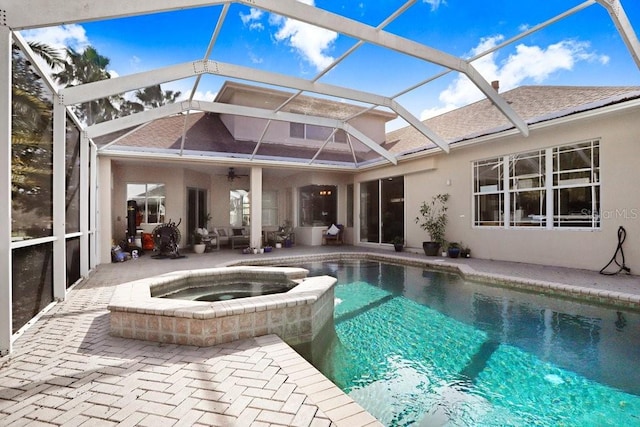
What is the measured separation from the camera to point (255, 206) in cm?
1230

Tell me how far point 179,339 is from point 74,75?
22075 mm

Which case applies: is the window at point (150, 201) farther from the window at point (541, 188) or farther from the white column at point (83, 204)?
the window at point (541, 188)

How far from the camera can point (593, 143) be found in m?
7.71

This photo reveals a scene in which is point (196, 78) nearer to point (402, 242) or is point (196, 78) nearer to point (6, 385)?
point (6, 385)

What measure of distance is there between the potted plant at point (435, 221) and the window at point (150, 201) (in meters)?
9.72

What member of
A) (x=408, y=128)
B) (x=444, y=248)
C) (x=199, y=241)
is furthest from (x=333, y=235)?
(x=408, y=128)

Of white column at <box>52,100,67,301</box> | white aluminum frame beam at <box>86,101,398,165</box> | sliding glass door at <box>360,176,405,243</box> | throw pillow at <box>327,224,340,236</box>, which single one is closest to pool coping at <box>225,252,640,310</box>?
sliding glass door at <box>360,176,405,243</box>

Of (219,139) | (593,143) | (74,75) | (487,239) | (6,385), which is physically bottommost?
(6,385)

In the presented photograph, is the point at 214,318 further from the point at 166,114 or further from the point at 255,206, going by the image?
the point at 255,206

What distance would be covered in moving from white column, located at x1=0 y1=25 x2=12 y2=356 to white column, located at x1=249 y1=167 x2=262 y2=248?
8787 millimetres

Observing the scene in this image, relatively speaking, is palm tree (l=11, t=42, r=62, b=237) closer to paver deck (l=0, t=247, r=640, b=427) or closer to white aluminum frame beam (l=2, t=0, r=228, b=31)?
white aluminum frame beam (l=2, t=0, r=228, b=31)

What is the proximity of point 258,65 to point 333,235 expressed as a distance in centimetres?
881

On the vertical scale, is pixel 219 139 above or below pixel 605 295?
above

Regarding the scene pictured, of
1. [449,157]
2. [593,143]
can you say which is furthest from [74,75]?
[593,143]
